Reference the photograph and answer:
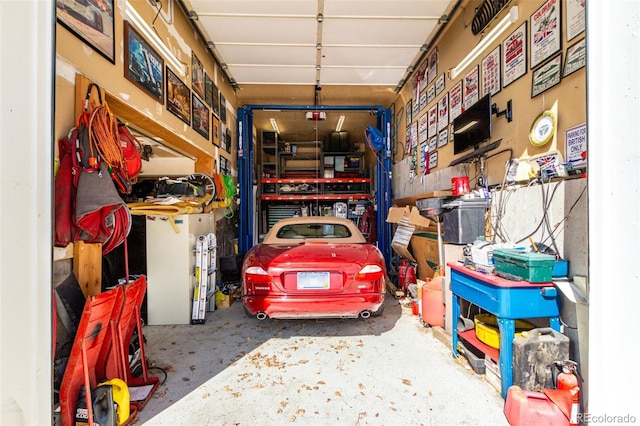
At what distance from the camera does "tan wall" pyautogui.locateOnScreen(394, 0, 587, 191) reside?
2.17 meters

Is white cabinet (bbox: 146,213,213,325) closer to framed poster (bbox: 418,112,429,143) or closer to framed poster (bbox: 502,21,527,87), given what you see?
framed poster (bbox: 502,21,527,87)

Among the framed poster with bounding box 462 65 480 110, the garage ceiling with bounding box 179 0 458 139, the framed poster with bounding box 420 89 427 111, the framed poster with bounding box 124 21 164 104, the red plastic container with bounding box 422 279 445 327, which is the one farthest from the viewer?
the framed poster with bounding box 420 89 427 111

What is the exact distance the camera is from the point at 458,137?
3.68 meters

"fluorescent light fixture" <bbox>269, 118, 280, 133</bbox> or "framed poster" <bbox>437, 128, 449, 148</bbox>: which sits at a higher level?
"fluorescent light fixture" <bbox>269, 118, 280, 133</bbox>

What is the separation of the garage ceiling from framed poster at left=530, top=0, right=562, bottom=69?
1.46 metres

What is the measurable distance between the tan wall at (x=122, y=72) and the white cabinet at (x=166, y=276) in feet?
4.09

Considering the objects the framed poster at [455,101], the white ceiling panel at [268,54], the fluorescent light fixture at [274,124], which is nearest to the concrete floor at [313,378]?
the framed poster at [455,101]

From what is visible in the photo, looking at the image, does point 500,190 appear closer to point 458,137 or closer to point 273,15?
point 458,137

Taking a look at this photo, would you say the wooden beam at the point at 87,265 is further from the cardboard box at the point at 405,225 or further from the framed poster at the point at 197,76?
the cardboard box at the point at 405,225

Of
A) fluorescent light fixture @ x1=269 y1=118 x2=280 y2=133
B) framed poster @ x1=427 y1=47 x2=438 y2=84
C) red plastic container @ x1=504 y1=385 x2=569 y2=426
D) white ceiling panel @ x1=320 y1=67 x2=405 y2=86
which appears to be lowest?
red plastic container @ x1=504 y1=385 x2=569 y2=426

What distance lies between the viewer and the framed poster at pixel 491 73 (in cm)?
305

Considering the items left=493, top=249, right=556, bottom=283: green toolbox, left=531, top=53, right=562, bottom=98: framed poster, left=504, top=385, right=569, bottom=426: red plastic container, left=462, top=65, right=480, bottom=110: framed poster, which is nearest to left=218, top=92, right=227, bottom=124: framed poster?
left=462, top=65, right=480, bottom=110: framed poster

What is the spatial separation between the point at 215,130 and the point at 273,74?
1600mm
